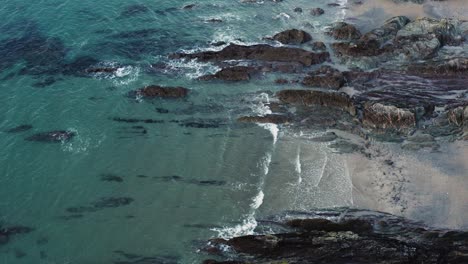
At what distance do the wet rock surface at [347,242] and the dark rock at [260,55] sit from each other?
17.2m

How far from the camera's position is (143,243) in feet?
105

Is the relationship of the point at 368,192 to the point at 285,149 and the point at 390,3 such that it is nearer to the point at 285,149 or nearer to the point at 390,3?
the point at 285,149

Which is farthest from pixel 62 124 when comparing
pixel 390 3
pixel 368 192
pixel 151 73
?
pixel 390 3

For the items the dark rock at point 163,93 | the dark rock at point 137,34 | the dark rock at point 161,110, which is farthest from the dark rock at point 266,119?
the dark rock at point 137,34

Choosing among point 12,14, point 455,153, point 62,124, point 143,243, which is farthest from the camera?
point 12,14

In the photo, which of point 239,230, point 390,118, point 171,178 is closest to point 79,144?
point 171,178

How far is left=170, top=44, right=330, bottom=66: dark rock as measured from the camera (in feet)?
152

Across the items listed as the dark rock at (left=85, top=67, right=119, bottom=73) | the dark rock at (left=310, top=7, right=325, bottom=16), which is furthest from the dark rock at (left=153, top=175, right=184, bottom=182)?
the dark rock at (left=310, top=7, right=325, bottom=16)

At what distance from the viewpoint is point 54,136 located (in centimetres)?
3938

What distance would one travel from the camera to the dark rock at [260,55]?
152 ft

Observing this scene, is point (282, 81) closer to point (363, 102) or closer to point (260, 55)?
point (260, 55)

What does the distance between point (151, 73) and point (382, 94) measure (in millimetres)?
19492

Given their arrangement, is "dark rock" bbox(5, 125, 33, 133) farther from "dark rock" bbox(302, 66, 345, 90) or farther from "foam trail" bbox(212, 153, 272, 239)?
"dark rock" bbox(302, 66, 345, 90)

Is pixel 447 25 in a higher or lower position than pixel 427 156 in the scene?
higher
